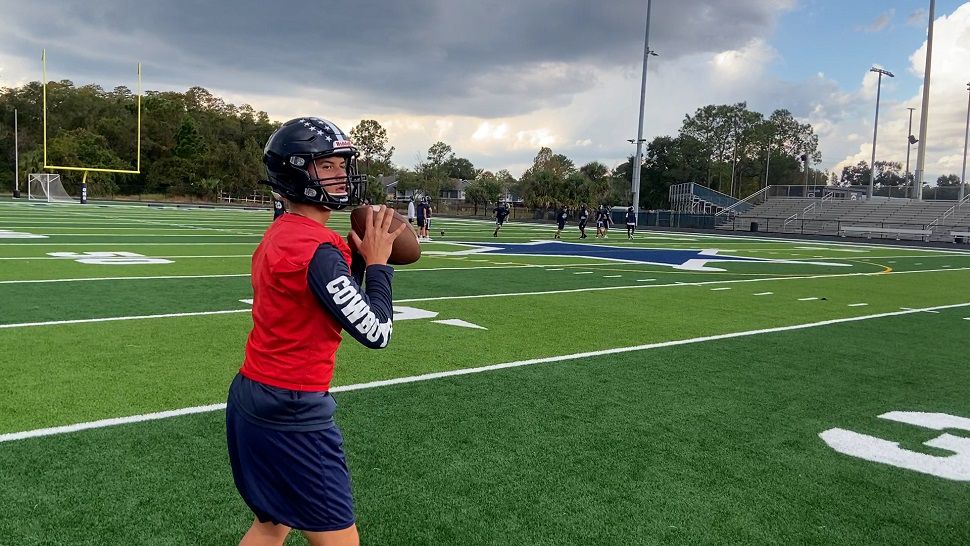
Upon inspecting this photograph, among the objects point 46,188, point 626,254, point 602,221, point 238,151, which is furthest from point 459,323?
point 238,151

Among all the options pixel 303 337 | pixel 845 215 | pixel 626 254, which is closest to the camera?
pixel 303 337

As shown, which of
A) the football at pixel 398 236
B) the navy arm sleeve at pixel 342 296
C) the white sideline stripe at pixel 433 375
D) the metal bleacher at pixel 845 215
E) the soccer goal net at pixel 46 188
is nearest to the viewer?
the navy arm sleeve at pixel 342 296

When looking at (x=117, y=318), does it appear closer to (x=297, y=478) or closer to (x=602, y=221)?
(x=297, y=478)

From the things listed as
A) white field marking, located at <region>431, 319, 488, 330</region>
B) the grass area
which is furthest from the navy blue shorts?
white field marking, located at <region>431, 319, 488, 330</region>

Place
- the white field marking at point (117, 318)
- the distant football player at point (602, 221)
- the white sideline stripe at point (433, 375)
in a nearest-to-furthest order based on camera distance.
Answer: the white sideline stripe at point (433, 375) < the white field marking at point (117, 318) < the distant football player at point (602, 221)

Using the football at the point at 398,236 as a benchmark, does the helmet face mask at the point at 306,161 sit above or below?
above

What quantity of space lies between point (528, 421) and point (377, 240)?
2946mm

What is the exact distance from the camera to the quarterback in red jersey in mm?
2232

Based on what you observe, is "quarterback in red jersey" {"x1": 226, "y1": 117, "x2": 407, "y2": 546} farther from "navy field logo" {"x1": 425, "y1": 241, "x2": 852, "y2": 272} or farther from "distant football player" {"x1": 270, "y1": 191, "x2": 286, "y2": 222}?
→ "navy field logo" {"x1": 425, "y1": 241, "x2": 852, "y2": 272}

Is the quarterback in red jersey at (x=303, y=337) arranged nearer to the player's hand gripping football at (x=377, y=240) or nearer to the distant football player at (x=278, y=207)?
the player's hand gripping football at (x=377, y=240)

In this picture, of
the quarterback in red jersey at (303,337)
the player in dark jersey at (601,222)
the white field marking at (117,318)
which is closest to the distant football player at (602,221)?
the player in dark jersey at (601,222)

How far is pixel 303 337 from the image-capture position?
Answer: 91.0 inches

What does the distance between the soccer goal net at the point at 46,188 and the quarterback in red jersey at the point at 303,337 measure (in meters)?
54.6

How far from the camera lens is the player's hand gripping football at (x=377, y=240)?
2.40 m
